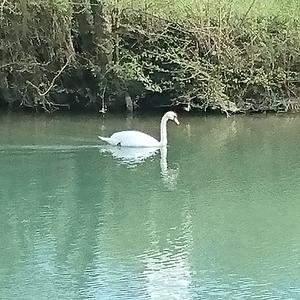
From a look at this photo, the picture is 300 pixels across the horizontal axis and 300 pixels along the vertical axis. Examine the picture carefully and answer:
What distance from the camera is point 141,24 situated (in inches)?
589

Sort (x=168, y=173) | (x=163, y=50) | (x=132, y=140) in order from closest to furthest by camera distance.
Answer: (x=168, y=173) < (x=132, y=140) < (x=163, y=50)

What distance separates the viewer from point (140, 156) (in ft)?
34.3

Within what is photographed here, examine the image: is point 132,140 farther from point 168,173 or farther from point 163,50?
point 163,50

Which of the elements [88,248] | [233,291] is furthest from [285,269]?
[88,248]

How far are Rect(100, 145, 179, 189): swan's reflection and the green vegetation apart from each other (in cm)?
396

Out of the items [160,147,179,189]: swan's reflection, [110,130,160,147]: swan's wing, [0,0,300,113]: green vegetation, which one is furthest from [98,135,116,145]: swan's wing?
[0,0,300,113]: green vegetation

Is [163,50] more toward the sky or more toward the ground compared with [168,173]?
more toward the sky

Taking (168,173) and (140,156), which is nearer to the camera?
(168,173)

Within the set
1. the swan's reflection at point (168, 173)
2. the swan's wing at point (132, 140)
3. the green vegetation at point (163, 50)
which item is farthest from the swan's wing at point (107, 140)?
the green vegetation at point (163, 50)

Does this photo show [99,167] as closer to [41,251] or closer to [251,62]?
[41,251]

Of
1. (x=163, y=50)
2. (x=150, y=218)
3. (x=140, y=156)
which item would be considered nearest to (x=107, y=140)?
(x=140, y=156)

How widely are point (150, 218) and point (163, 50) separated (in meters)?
7.78

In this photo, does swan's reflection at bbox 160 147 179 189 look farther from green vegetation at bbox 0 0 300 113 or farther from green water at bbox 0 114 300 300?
green vegetation at bbox 0 0 300 113

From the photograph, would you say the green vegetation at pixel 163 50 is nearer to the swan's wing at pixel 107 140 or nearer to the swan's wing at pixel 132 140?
the swan's wing at pixel 107 140
